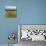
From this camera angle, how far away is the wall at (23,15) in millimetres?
2980

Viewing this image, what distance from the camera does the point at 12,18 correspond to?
9.85ft

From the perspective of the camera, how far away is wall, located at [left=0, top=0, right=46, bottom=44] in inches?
117

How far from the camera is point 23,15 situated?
9.92 ft

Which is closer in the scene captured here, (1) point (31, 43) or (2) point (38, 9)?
(1) point (31, 43)

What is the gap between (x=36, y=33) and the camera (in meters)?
2.92

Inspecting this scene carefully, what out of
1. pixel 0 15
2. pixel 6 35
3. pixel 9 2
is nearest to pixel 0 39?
pixel 6 35

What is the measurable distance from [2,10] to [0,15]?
0.48ft

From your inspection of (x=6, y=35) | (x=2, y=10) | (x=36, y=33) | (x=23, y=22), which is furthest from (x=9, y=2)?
(x=36, y=33)

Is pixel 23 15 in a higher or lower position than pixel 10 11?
lower

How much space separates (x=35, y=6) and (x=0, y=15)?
3.27 feet

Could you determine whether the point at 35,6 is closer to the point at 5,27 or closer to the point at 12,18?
the point at 12,18

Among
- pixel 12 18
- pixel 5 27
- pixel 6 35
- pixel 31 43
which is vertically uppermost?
pixel 12 18

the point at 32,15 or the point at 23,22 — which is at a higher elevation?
the point at 32,15

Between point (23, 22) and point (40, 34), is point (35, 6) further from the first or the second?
point (40, 34)
